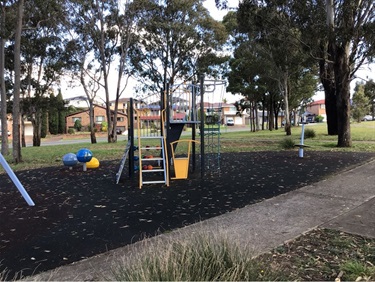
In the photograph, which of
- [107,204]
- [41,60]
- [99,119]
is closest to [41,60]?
[41,60]

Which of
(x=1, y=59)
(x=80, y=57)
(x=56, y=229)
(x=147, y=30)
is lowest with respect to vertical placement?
(x=56, y=229)

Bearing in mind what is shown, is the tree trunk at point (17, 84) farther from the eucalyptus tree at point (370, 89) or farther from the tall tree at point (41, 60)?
the eucalyptus tree at point (370, 89)

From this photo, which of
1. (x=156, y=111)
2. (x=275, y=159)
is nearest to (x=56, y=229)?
(x=156, y=111)

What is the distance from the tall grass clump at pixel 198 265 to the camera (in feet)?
8.58

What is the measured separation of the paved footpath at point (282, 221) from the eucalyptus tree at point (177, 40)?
25.4 meters

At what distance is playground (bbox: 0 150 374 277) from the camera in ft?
14.1

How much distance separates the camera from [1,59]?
21.0 metres

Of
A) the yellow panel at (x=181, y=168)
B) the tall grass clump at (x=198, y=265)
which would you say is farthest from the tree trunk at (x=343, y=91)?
the tall grass clump at (x=198, y=265)

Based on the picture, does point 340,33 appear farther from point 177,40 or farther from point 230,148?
point 177,40

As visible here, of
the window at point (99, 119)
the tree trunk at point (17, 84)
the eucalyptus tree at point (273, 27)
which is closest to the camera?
the tree trunk at point (17, 84)

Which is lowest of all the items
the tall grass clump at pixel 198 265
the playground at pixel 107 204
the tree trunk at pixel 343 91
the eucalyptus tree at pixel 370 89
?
the playground at pixel 107 204

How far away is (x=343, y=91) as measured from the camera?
15672 mm

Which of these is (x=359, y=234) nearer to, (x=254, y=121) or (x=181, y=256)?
(x=181, y=256)

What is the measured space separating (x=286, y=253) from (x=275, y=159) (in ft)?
28.2
